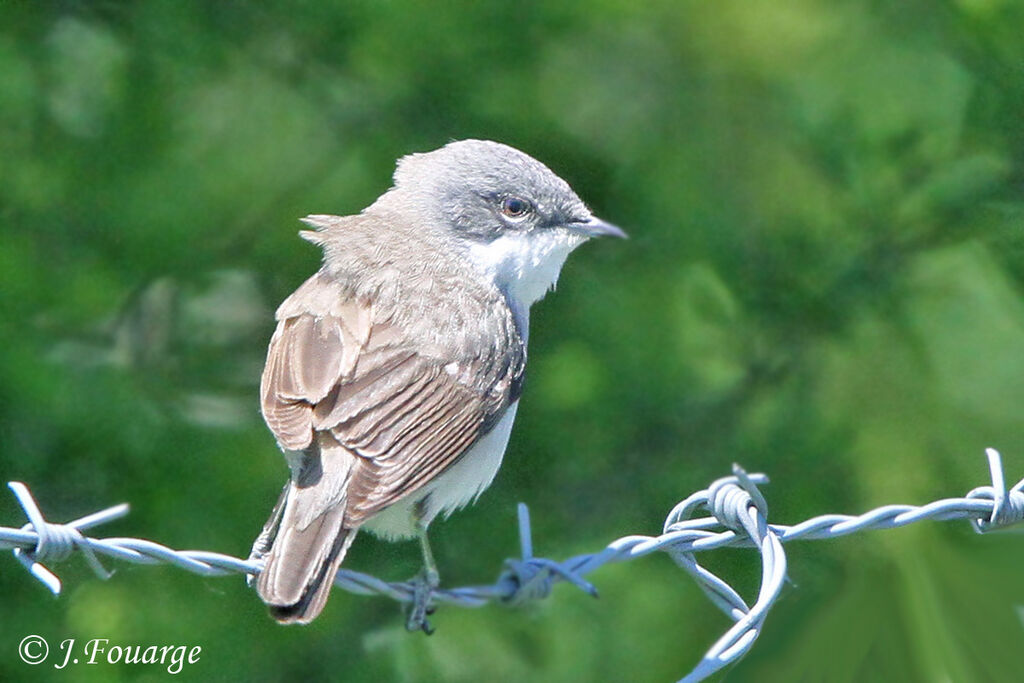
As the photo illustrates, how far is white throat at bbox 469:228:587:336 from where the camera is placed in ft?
15.2

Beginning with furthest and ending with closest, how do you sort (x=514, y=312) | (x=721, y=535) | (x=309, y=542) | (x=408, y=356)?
(x=514, y=312) < (x=408, y=356) < (x=309, y=542) < (x=721, y=535)

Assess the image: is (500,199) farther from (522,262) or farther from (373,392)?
(373,392)

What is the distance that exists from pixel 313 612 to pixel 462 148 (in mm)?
2188

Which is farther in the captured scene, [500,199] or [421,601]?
[500,199]

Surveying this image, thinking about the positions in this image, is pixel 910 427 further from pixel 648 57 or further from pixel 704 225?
pixel 648 57

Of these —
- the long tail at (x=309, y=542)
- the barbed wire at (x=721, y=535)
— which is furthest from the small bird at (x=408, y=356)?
the barbed wire at (x=721, y=535)

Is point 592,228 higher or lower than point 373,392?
higher

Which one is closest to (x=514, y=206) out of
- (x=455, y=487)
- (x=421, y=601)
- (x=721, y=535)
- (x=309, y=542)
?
Answer: (x=455, y=487)

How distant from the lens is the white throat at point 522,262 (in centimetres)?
463

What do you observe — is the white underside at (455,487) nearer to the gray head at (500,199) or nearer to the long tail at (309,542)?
the long tail at (309,542)

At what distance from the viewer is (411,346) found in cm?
406

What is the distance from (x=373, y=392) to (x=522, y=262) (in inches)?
41.2

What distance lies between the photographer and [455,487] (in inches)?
161

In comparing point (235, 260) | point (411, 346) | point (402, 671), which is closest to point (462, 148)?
point (411, 346)
